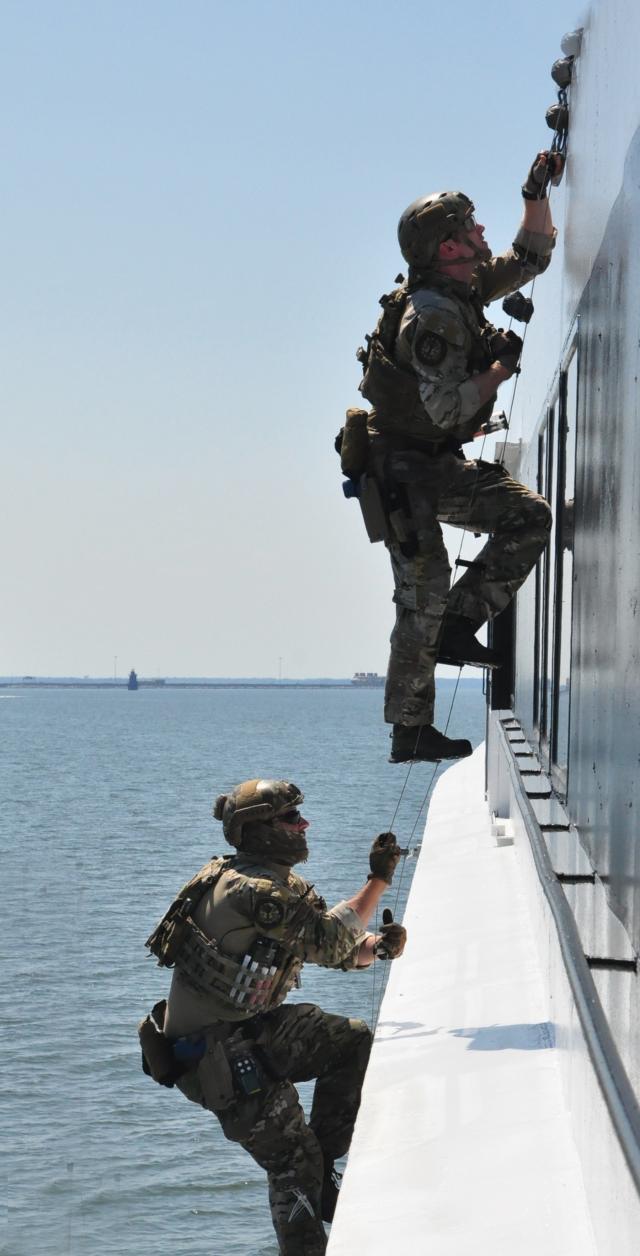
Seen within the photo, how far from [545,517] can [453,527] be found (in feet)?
1.53

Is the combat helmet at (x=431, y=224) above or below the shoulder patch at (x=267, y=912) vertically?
above

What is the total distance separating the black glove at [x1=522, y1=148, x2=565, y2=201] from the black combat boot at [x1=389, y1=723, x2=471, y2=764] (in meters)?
2.07

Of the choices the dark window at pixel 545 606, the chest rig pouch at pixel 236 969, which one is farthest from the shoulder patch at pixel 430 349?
the chest rig pouch at pixel 236 969

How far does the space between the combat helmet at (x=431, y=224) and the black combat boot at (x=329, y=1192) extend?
12.2ft

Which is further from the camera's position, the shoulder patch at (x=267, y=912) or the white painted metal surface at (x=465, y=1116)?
the shoulder patch at (x=267, y=912)

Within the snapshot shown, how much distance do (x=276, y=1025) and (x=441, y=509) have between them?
2232 mm

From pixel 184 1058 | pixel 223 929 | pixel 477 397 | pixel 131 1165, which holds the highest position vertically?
pixel 477 397

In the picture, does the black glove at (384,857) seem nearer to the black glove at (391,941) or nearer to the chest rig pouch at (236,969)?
the black glove at (391,941)

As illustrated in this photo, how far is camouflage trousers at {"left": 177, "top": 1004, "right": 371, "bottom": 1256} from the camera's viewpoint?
6.38 metres

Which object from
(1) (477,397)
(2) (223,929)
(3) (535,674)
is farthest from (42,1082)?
(1) (477,397)

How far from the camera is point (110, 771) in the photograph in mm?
88750

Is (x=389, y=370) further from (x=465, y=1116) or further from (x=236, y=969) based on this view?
(x=465, y=1116)

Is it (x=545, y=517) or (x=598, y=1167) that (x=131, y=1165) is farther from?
(x=598, y=1167)

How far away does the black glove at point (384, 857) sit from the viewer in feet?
22.0
